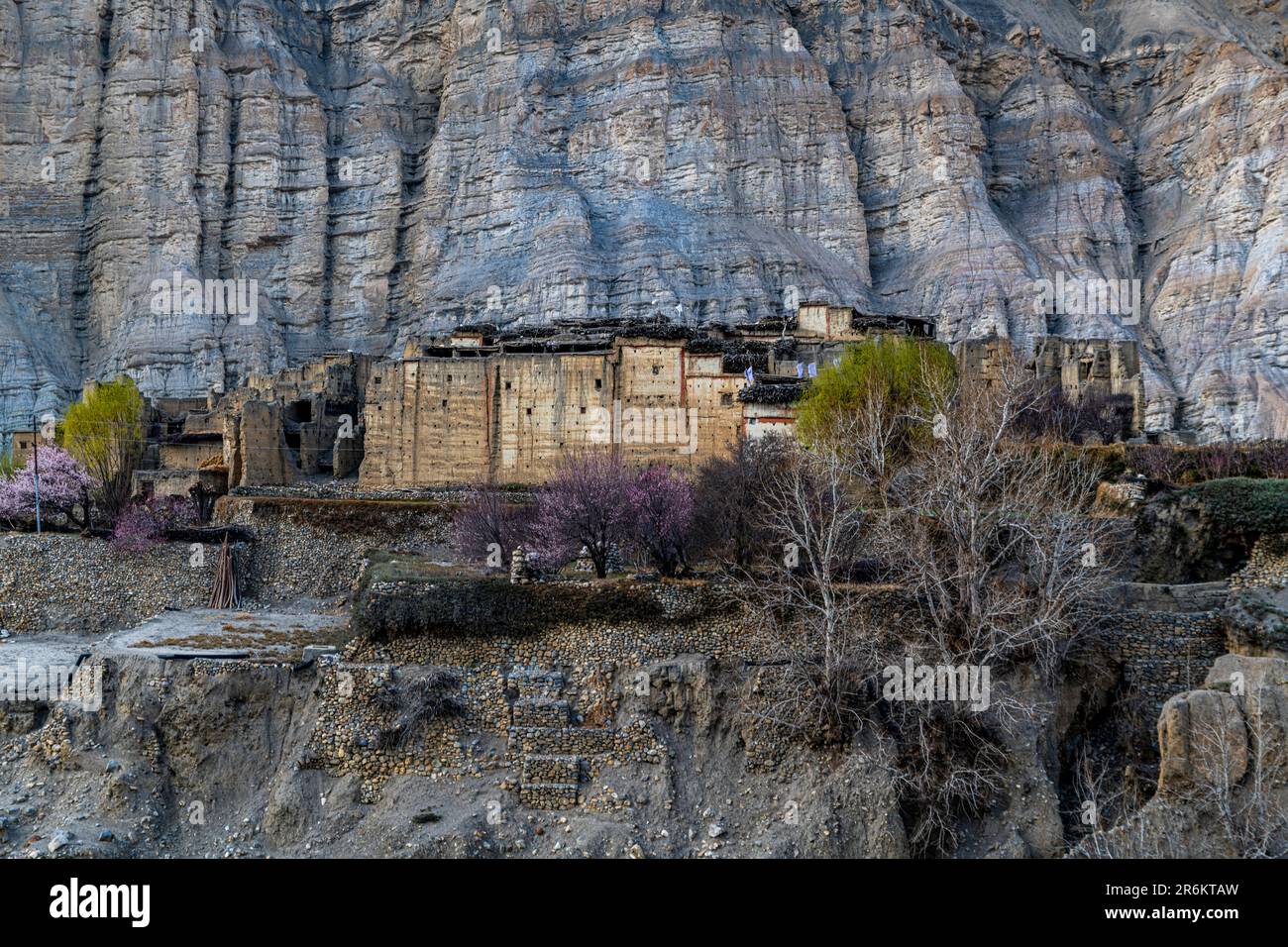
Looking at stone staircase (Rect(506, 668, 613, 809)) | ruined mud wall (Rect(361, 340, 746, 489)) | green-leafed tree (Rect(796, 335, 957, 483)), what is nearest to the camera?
stone staircase (Rect(506, 668, 613, 809))

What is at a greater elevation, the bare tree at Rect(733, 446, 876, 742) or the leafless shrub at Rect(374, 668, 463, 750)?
the bare tree at Rect(733, 446, 876, 742)

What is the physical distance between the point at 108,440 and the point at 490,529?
1065 inches

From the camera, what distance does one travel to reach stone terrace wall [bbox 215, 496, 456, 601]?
33875mm

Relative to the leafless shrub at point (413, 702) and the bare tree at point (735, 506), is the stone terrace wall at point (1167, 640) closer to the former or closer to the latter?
the bare tree at point (735, 506)

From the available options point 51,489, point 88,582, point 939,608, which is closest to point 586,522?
point 939,608

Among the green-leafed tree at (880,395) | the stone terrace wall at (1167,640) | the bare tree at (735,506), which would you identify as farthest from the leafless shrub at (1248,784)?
the green-leafed tree at (880,395)

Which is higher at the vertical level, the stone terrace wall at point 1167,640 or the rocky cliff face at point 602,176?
the rocky cliff face at point 602,176

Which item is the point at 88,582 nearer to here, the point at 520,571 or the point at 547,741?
the point at 520,571

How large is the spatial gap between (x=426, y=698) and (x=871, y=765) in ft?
30.8

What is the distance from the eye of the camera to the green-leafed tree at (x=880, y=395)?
31.4 meters

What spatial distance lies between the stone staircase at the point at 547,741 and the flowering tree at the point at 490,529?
6681 millimetres

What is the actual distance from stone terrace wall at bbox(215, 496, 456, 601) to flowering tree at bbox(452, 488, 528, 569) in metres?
3.20

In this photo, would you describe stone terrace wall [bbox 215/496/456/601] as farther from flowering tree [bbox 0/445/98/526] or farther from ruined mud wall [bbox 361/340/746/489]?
ruined mud wall [bbox 361/340/746/489]

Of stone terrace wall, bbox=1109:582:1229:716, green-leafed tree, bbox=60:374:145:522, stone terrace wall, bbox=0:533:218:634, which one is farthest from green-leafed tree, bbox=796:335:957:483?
green-leafed tree, bbox=60:374:145:522
